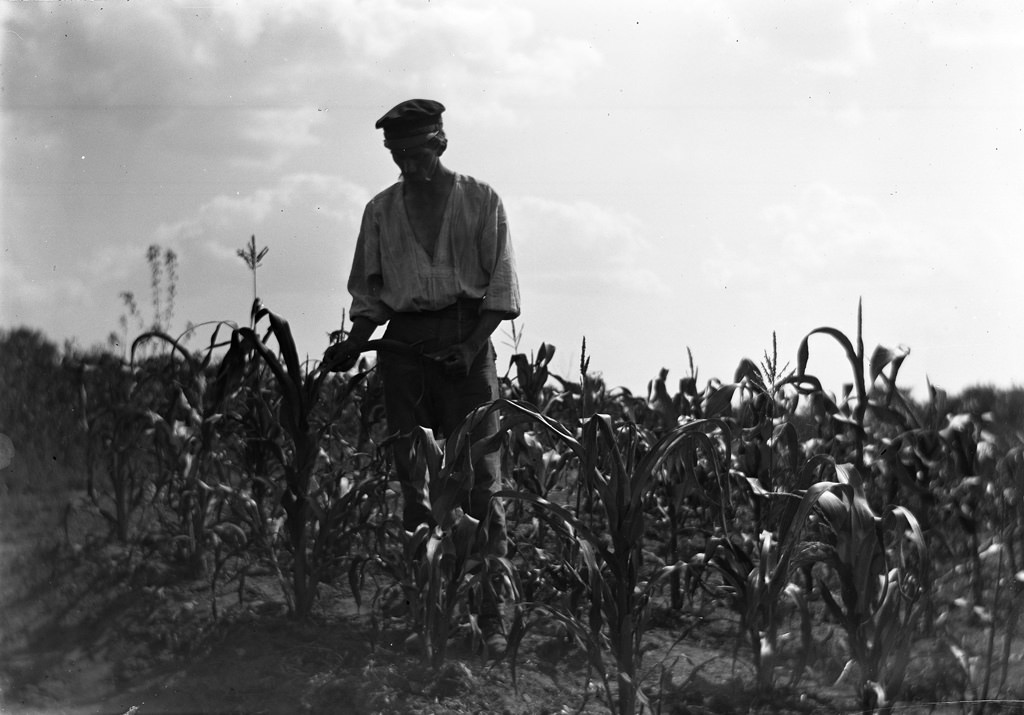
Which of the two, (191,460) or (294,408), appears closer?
(294,408)

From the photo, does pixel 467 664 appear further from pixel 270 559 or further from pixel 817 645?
pixel 817 645

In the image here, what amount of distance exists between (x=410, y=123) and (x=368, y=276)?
1.93 ft

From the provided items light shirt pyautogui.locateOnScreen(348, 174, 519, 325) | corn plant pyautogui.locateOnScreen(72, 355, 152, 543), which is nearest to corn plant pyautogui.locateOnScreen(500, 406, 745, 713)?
light shirt pyautogui.locateOnScreen(348, 174, 519, 325)

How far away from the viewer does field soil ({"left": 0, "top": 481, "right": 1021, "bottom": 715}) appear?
3197mm

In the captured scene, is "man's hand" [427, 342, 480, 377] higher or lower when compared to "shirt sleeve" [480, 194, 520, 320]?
lower

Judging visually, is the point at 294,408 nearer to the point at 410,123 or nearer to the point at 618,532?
the point at 410,123

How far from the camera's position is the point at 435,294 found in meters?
3.82

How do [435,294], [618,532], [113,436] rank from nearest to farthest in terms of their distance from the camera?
[618,532], [435,294], [113,436]

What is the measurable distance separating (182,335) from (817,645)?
2.33 metres

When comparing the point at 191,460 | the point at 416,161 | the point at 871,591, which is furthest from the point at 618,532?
the point at 191,460

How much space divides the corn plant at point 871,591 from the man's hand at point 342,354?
1.58 m

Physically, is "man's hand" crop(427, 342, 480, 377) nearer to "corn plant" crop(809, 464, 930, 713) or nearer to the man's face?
the man's face

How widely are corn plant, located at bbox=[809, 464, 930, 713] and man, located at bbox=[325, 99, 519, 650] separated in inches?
47.3

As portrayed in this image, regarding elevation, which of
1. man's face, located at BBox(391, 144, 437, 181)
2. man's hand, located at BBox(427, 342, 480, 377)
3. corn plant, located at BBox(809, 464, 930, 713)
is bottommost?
corn plant, located at BBox(809, 464, 930, 713)
